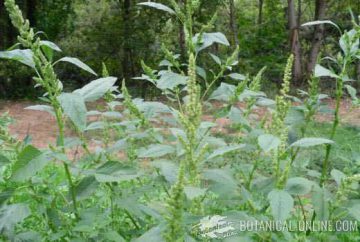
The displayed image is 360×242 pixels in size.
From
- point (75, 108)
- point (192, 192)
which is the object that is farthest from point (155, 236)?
point (75, 108)

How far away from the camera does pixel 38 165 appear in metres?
1.18

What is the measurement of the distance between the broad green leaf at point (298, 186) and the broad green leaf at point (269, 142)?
0.51 ft

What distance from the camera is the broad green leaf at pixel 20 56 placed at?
1215 mm

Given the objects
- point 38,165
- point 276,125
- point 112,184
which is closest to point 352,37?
point 276,125

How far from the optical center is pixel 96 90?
1311mm

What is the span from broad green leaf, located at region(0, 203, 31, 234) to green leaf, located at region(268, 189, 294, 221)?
0.68 m

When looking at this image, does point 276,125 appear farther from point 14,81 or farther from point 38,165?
point 14,81

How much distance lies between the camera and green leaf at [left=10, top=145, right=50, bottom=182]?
1171mm

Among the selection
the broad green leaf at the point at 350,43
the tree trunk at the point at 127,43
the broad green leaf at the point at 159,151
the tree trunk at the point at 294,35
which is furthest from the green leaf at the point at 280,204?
the tree trunk at the point at 294,35

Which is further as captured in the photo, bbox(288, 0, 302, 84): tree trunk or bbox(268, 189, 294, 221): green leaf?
bbox(288, 0, 302, 84): tree trunk

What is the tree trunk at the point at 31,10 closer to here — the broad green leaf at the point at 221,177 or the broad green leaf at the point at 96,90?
the broad green leaf at the point at 96,90

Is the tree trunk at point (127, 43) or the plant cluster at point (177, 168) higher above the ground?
the plant cluster at point (177, 168)

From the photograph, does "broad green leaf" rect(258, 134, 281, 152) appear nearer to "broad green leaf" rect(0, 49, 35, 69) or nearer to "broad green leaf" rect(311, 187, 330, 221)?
"broad green leaf" rect(311, 187, 330, 221)

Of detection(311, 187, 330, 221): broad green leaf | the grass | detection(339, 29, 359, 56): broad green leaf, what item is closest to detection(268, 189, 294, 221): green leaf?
detection(311, 187, 330, 221): broad green leaf
